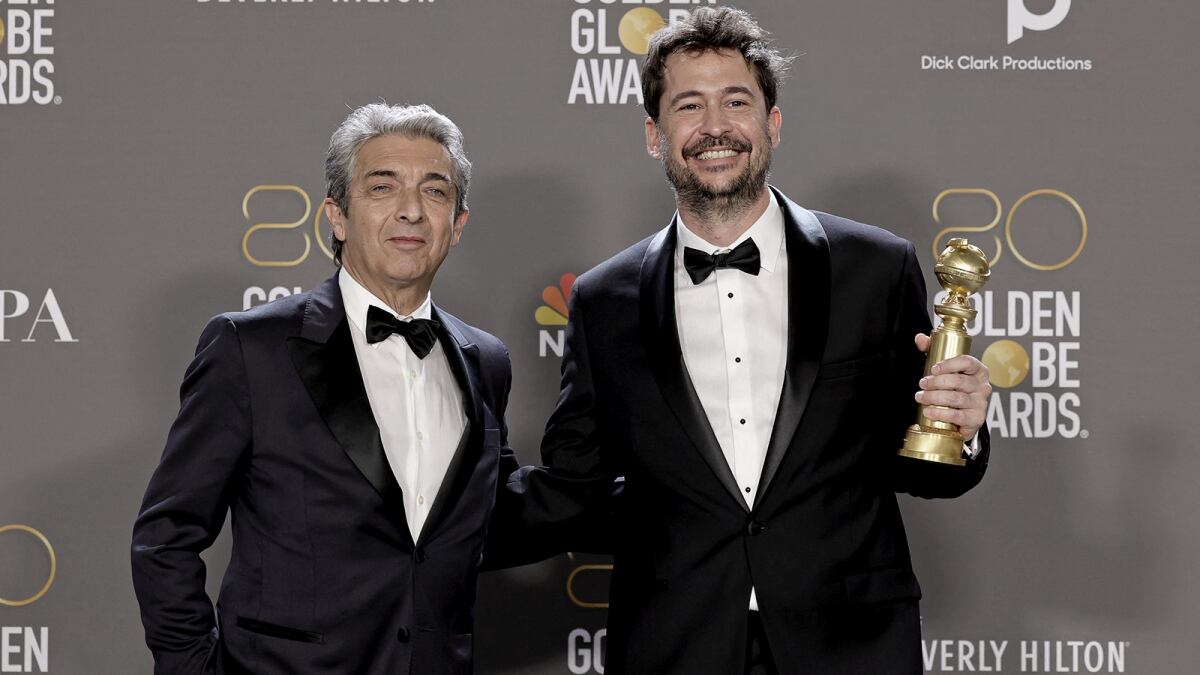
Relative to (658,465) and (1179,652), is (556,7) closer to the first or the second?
(658,465)

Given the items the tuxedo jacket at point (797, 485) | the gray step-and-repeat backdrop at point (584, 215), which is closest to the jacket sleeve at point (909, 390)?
the tuxedo jacket at point (797, 485)

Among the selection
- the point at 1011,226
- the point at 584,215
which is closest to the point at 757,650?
the point at 584,215

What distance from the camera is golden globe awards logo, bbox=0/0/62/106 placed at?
3348 millimetres

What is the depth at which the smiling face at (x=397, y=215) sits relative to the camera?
2.46 m

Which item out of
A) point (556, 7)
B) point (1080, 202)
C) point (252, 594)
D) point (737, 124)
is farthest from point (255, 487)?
point (1080, 202)

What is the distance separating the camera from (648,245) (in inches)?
104

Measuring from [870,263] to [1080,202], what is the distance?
3.88 ft

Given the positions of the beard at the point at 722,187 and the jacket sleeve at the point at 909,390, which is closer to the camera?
the jacket sleeve at the point at 909,390

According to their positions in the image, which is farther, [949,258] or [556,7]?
[556,7]

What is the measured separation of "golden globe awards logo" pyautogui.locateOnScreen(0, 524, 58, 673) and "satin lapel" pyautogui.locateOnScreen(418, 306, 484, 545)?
1.48 m

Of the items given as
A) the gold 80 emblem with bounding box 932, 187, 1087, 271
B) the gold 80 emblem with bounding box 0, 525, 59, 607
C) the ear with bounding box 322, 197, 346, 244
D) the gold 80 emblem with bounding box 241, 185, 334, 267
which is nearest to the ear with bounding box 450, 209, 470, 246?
the ear with bounding box 322, 197, 346, 244

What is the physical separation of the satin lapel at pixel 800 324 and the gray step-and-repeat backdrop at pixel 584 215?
91 cm

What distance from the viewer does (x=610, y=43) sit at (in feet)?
11.0

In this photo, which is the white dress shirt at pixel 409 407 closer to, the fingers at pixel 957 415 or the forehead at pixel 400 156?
the forehead at pixel 400 156
